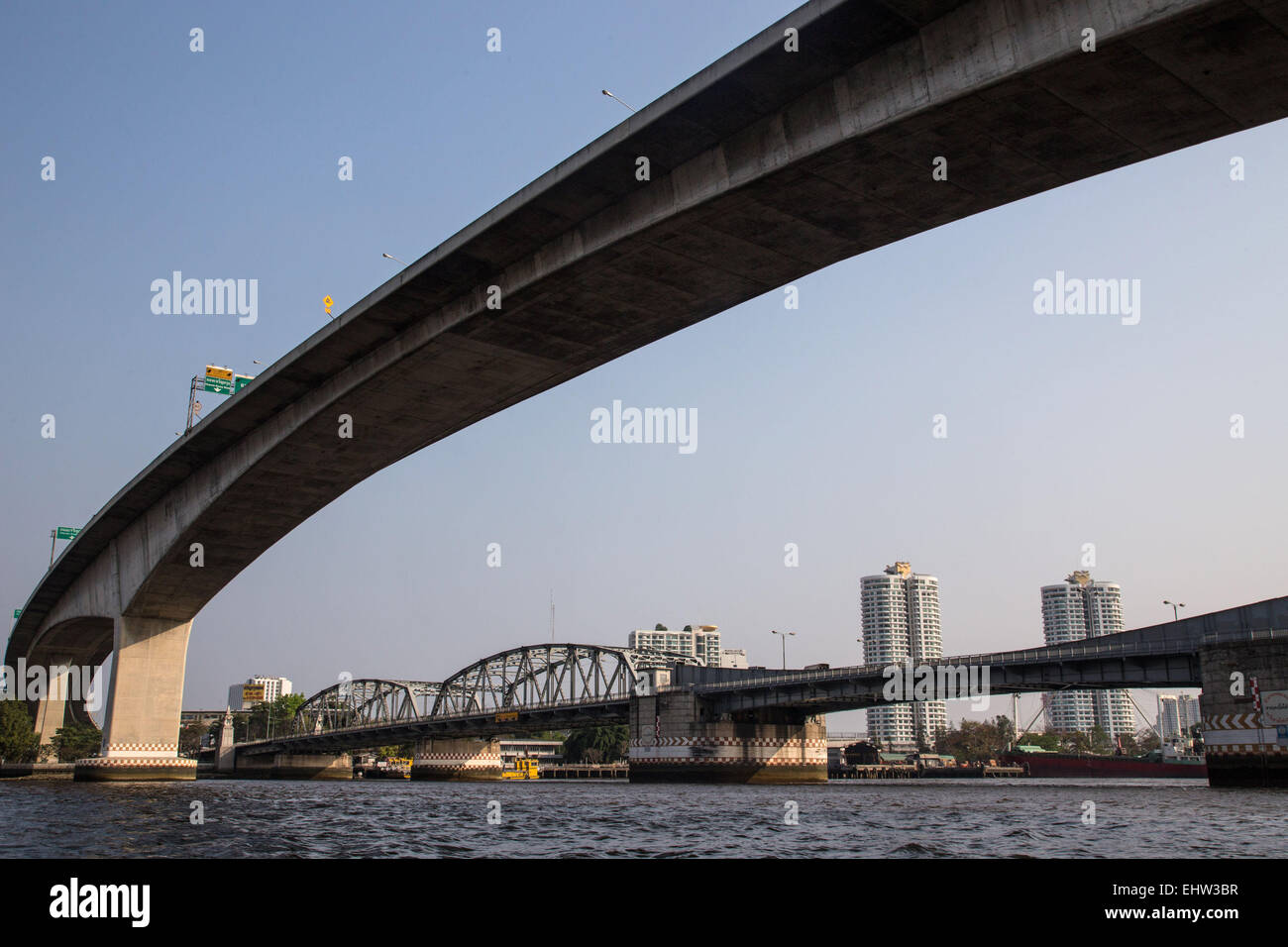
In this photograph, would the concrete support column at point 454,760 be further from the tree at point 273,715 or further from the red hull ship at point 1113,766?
the red hull ship at point 1113,766

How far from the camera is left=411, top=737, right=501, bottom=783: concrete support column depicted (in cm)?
11619

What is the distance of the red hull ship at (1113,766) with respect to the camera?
111000mm

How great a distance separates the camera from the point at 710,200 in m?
22.0

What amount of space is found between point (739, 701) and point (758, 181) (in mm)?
63872

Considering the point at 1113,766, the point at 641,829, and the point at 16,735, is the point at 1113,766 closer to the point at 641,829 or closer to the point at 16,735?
the point at 641,829

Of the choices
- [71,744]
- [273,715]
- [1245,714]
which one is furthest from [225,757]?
[1245,714]

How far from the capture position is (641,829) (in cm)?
2672

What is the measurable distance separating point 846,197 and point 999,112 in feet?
13.6

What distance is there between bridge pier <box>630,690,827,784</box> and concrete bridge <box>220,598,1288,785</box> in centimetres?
11

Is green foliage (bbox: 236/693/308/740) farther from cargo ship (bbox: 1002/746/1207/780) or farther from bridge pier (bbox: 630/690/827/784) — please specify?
cargo ship (bbox: 1002/746/1207/780)

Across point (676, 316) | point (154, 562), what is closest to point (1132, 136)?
point (676, 316)

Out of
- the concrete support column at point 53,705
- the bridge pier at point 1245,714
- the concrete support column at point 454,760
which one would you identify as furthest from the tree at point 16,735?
the bridge pier at point 1245,714

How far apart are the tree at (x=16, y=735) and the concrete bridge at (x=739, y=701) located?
89.9 ft
